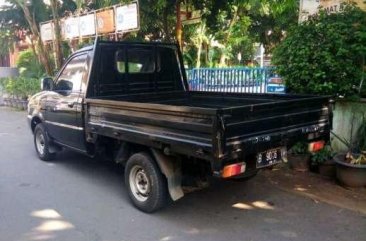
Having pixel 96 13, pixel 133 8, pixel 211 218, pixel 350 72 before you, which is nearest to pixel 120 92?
pixel 211 218

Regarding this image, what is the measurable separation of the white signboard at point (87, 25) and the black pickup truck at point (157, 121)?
211 inches

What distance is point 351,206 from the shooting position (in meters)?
5.00

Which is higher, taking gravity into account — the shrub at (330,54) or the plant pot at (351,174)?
the shrub at (330,54)

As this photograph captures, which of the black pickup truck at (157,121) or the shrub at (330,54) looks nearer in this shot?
the black pickup truck at (157,121)

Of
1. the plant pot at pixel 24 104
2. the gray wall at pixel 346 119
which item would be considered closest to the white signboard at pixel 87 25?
the plant pot at pixel 24 104

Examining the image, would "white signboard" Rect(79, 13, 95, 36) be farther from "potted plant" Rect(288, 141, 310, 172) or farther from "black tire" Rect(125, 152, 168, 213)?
"black tire" Rect(125, 152, 168, 213)

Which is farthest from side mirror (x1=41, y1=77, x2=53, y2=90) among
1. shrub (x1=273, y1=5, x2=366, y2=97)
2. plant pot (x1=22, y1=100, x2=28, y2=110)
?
plant pot (x1=22, y1=100, x2=28, y2=110)

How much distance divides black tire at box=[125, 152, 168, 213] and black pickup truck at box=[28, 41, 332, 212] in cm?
1

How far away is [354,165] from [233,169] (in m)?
2.42

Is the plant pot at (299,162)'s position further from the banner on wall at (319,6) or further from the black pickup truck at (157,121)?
the banner on wall at (319,6)

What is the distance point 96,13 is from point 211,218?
8.80 metres

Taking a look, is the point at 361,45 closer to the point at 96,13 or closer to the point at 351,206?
the point at 351,206

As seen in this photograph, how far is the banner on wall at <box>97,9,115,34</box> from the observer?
11.2m

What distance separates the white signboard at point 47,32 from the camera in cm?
1453
